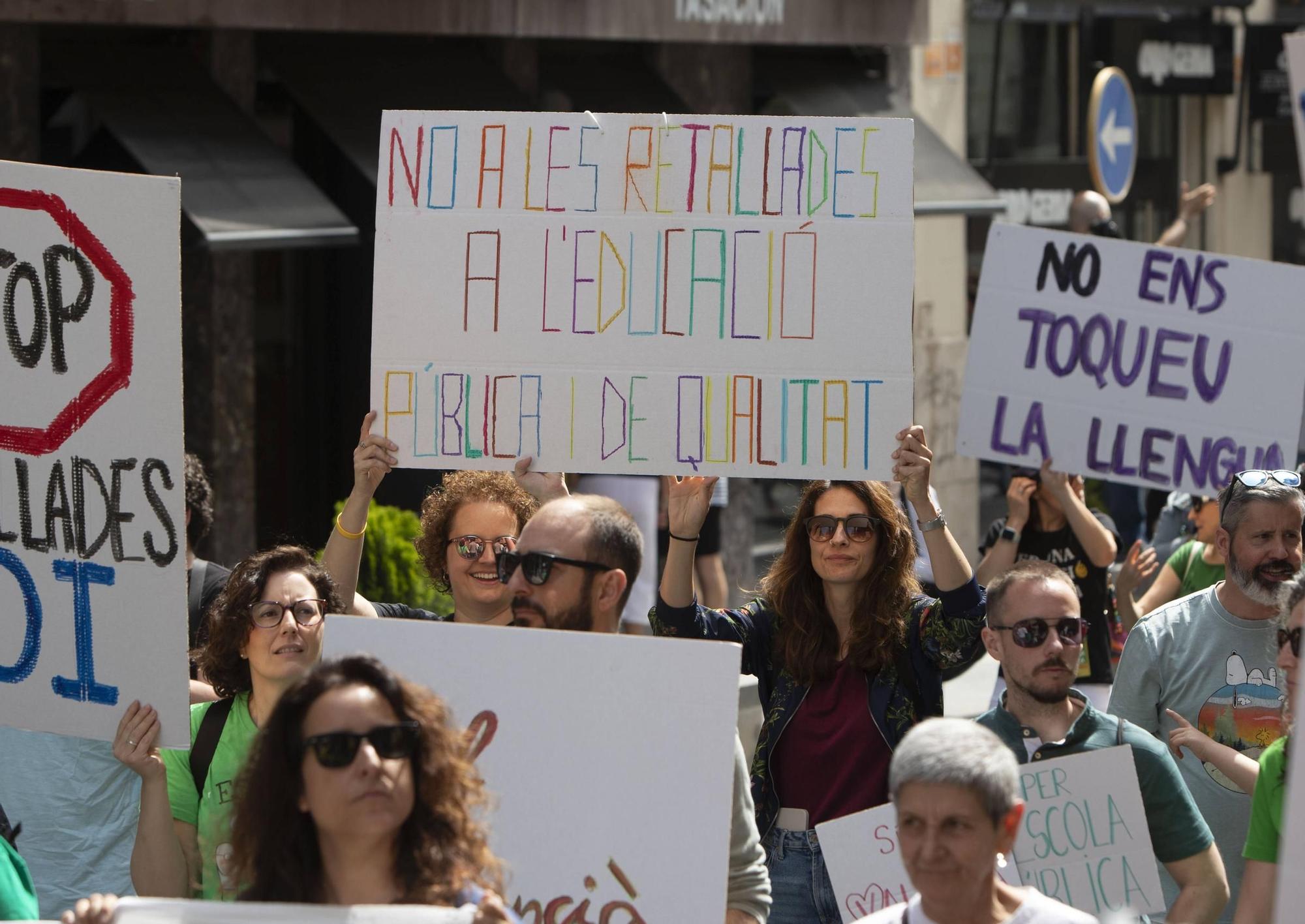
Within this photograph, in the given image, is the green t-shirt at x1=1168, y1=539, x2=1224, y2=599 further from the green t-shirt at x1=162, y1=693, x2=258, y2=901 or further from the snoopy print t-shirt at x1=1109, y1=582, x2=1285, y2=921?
the green t-shirt at x1=162, y1=693, x2=258, y2=901

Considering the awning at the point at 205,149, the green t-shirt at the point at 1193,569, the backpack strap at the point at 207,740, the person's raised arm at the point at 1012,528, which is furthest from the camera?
the awning at the point at 205,149

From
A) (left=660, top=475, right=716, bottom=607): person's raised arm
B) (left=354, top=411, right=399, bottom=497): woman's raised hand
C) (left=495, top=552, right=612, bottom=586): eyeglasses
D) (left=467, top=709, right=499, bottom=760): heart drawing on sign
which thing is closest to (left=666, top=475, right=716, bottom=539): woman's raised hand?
(left=660, top=475, right=716, bottom=607): person's raised arm

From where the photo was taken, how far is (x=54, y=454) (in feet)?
14.1

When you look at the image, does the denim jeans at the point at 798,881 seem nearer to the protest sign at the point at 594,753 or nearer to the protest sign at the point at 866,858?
the protest sign at the point at 866,858

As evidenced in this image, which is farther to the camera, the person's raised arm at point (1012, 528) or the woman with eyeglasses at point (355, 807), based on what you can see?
the person's raised arm at point (1012, 528)

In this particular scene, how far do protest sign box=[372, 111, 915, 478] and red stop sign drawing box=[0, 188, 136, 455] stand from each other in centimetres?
81

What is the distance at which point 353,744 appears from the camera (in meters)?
3.02

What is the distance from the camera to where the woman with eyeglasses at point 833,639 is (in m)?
4.41

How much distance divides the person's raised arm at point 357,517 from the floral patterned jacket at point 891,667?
75 cm

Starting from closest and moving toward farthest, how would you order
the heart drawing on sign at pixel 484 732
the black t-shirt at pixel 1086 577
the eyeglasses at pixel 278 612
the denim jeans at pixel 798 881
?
the heart drawing on sign at pixel 484 732, the eyeglasses at pixel 278 612, the denim jeans at pixel 798 881, the black t-shirt at pixel 1086 577

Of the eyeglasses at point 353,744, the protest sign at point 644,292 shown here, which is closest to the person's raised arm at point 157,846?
the eyeglasses at point 353,744

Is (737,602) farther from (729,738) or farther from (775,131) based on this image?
(729,738)

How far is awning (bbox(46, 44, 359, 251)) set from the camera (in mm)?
8891

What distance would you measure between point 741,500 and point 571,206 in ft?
26.4
